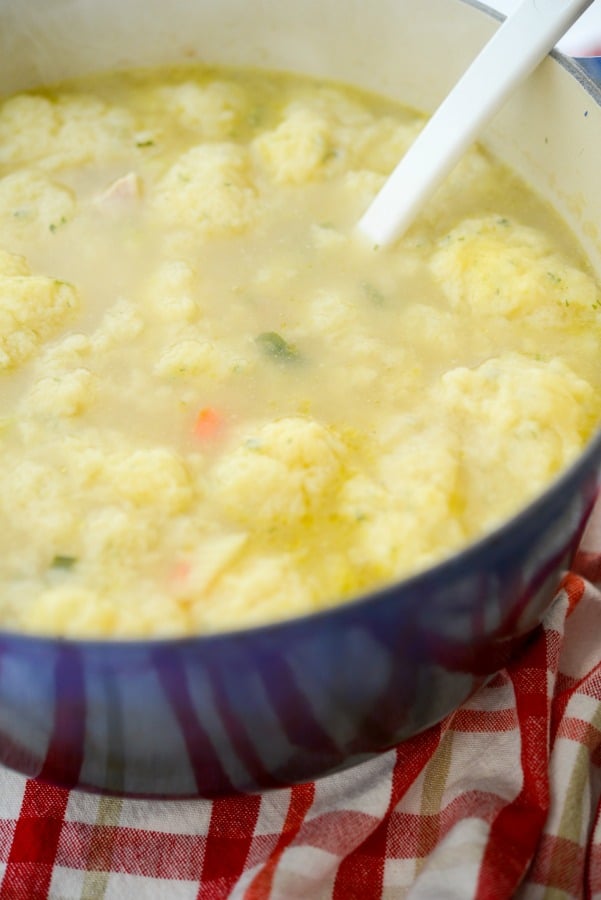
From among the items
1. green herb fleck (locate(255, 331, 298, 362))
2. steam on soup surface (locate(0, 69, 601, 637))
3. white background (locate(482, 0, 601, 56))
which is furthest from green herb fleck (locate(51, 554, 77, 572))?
white background (locate(482, 0, 601, 56))

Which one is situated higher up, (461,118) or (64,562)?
(461,118)

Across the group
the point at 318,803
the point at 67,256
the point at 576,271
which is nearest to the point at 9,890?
the point at 318,803

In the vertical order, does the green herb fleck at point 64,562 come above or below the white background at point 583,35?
below

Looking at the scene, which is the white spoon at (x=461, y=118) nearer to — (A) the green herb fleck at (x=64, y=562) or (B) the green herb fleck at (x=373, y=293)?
(B) the green herb fleck at (x=373, y=293)

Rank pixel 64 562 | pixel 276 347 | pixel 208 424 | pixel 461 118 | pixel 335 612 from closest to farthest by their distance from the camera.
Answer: pixel 335 612 < pixel 64 562 < pixel 208 424 < pixel 276 347 < pixel 461 118

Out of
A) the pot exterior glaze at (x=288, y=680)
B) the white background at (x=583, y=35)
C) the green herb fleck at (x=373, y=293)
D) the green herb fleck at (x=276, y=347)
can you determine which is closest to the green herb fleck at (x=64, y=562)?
the pot exterior glaze at (x=288, y=680)

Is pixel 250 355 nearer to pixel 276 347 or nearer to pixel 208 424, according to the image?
pixel 276 347

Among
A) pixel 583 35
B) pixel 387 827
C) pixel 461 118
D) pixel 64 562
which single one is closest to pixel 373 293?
pixel 461 118

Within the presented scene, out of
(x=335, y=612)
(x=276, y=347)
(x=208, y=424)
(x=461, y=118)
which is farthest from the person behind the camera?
(x=461, y=118)
